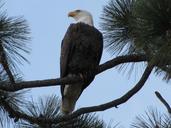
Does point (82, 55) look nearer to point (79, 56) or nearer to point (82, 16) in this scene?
point (79, 56)

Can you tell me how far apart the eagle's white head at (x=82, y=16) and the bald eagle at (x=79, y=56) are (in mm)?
380

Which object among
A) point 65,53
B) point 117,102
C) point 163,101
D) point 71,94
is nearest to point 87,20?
point 65,53

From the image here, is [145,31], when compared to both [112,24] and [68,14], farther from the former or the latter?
[68,14]

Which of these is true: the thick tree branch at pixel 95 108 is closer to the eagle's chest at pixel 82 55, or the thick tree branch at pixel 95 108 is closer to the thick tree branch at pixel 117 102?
the thick tree branch at pixel 117 102

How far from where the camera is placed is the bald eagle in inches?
176

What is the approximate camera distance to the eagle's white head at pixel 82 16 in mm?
5031

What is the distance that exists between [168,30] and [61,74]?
1989 millimetres

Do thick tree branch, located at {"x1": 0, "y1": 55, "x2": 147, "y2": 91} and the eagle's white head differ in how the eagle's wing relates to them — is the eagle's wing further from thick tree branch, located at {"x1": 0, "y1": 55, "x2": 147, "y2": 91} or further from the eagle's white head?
thick tree branch, located at {"x1": 0, "y1": 55, "x2": 147, "y2": 91}

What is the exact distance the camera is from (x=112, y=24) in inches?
150

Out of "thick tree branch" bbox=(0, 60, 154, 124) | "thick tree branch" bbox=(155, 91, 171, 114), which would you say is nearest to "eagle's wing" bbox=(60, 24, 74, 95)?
"thick tree branch" bbox=(0, 60, 154, 124)

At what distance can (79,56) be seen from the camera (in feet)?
14.8

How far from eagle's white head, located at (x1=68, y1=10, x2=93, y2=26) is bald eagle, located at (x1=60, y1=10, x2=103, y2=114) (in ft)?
1.25

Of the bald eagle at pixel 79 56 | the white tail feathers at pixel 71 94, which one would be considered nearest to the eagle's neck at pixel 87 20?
the bald eagle at pixel 79 56

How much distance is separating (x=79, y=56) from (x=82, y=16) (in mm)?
807
